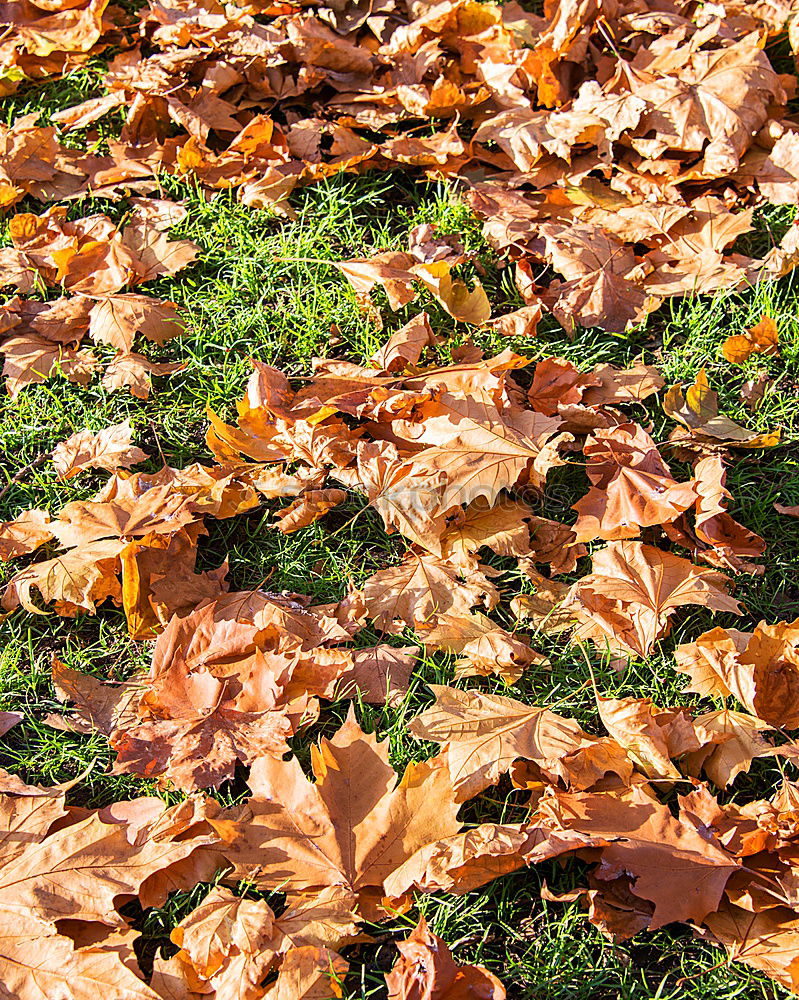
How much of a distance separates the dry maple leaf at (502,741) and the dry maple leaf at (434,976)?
1.02 feet

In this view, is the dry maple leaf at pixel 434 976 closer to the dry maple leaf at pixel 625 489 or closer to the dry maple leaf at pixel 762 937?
the dry maple leaf at pixel 762 937

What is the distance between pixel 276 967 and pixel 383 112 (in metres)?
2.76

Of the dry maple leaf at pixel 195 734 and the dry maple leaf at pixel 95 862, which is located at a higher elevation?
the dry maple leaf at pixel 195 734

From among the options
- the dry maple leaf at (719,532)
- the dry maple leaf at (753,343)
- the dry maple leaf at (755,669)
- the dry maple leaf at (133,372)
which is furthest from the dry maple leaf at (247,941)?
the dry maple leaf at (753,343)

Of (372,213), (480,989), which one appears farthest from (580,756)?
(372,213)

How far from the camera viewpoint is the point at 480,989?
1.69 meters

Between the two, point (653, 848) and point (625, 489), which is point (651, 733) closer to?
point (653, 848)

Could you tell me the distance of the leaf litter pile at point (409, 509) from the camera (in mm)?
1833

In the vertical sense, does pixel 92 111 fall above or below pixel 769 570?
above

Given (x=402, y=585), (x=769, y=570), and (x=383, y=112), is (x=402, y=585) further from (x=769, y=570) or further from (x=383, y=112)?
(x=383, y=112)

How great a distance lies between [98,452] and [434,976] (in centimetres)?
167

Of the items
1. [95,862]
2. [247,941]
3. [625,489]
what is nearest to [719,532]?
[625,489]

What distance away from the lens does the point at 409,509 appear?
2354mm

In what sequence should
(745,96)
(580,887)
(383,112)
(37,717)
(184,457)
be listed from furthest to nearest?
1. (383,112)
2. (745,96)
3. (184,457)
4. (37,717)
5. (580,887)
